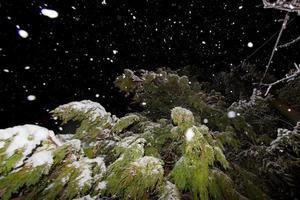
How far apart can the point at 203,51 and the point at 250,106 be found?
7.31 m

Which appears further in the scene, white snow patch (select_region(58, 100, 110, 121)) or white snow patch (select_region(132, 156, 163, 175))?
white snow patch (select_region(58, 100, 110, 121))

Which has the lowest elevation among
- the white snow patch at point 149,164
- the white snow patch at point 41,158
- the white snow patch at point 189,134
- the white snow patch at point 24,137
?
the white snow patch at point 149,164

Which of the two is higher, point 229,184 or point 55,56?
point 55,56

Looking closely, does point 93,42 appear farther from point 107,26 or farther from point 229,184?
point 229,184

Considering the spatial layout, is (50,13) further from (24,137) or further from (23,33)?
(24,137)

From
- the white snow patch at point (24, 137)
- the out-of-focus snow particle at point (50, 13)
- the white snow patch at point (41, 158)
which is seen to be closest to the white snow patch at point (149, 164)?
the white snow patch at point (41, 158)

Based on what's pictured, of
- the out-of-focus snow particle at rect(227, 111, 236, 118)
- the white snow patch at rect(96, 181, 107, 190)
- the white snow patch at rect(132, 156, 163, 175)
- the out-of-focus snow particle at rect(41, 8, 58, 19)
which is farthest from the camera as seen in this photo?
the out-of-focus snow particle at rect(41, 8, 58, 19)

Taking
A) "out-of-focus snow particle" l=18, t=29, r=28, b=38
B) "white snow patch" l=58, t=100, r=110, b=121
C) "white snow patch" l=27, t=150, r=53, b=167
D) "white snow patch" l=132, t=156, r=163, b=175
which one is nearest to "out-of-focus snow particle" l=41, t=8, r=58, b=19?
"out-of-focus snow particle" l=18, t=29, r=28, b=38

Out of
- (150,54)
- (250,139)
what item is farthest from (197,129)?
(150,54)

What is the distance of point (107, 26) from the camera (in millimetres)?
16344

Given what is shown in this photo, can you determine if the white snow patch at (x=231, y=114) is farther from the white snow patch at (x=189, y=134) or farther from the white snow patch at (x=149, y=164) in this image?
the white snow patch at (x=149, y=164)

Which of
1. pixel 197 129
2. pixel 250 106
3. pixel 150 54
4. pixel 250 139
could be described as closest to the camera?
pixel 197 129

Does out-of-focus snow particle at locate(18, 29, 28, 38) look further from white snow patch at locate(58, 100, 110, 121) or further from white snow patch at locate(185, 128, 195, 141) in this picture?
white snow patch at locate(185, 128, 195, 141)

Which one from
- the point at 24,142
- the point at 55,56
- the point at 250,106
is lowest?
the point at 250,106
